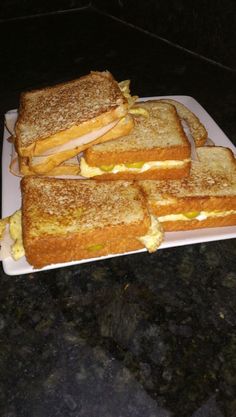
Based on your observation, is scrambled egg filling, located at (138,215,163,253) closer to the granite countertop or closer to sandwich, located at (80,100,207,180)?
the granite countertop

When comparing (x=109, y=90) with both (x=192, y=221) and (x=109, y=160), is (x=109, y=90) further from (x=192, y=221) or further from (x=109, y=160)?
(x=192, y=221)

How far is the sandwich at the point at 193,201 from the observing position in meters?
1.88

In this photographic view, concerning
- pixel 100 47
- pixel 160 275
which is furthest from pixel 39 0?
pixel 160 275

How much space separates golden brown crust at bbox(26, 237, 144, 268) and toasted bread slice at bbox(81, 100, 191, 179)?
18.1 inches

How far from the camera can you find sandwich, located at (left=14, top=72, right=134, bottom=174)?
6.69ft

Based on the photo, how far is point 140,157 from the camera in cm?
206

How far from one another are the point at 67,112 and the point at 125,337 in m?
1.24

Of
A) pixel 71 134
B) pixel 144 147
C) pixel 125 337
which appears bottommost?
pixel 125 337

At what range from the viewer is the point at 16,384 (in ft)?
4.72

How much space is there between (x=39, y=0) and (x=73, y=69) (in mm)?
1383

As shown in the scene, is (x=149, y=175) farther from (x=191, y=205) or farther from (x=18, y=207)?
(x=18, y=207)

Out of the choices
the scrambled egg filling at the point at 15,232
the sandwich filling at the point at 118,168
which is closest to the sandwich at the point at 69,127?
the sandwich filling at the point at 118,168

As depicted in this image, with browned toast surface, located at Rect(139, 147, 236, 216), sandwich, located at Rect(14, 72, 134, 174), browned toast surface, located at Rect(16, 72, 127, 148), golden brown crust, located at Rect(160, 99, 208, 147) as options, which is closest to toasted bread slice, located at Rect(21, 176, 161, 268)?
browned toast surface, located at Rect(139, 147, 236, 216)

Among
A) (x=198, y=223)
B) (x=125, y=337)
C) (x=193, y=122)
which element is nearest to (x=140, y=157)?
(x=198, y=223)
